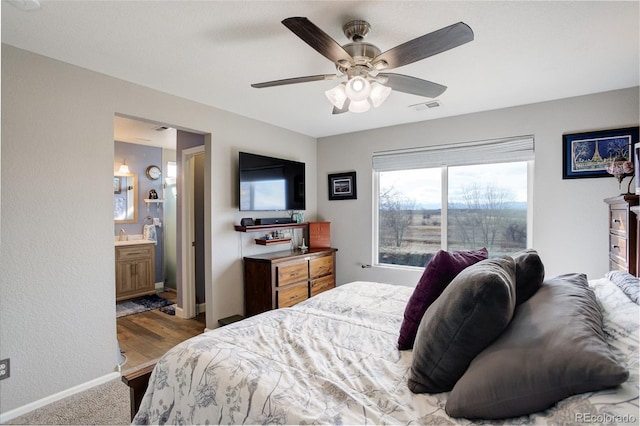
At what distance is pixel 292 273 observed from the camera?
368 centimetres

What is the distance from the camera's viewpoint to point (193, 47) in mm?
2107

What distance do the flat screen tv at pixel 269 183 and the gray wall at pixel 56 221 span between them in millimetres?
1010

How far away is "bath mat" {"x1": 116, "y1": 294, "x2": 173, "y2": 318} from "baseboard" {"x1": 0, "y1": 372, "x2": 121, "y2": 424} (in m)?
1.75

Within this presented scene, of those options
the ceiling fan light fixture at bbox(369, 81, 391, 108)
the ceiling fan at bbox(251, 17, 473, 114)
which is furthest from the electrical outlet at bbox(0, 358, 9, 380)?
the ceiling fan light fixture at bbox(369, 81, 391, 108)

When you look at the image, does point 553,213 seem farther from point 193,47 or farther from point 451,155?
point 193,47

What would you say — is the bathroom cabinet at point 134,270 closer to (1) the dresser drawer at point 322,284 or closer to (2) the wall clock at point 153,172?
(2) the wall clock at point 153,172

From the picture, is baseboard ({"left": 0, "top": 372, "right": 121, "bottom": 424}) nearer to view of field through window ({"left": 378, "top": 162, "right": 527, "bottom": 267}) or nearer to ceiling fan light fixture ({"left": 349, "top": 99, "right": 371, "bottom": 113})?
ceiling fan light fixture ({"left": 349, "top": 99, "right": 371, "bottom": 113})

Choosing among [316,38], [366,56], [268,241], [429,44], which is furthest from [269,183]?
[429,44]

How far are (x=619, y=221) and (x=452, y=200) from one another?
161 centimetres

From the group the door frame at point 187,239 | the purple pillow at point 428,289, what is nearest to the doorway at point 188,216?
the door frame at point 187,239

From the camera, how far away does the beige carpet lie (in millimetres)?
2059

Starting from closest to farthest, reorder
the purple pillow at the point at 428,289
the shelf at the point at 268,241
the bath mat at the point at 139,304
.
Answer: the purple pillow at the point at 428,289
the shelf at the point at 268,241
the bath mat at the point at 139,304

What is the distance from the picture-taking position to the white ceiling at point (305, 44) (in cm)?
172

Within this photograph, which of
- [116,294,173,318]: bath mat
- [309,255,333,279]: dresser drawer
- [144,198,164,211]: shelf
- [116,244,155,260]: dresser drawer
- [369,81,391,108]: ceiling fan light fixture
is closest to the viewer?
[369,81,391,108]: ceiling fan light fixture
